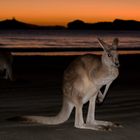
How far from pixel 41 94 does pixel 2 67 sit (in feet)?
8.72

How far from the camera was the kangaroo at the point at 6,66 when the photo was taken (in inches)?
401

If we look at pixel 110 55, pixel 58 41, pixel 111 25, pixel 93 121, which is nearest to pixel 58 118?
pixel 93 121

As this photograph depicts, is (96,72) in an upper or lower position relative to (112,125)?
upper

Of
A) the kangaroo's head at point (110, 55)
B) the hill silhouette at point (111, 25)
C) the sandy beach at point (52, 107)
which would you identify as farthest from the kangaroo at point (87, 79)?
the hill silhouette at point (111, 25)

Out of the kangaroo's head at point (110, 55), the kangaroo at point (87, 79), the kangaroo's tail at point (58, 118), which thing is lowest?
the kangaroo's tail at point (58, 118)

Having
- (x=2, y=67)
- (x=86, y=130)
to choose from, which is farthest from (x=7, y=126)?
(x=2, y=67)

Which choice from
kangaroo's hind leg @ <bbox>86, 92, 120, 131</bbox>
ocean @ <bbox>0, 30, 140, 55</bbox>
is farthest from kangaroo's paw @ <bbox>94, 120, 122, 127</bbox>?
ocean @ <bbox>0, 30, 140, 55</bbox>

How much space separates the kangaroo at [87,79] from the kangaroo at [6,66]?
4.82 meters

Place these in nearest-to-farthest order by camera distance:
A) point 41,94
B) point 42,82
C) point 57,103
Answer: point 57,103, point 41,94, point 42,82

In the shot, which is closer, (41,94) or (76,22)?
(41,94)

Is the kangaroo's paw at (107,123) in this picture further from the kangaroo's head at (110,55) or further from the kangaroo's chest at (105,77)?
the kangaroo's head at (110,55)

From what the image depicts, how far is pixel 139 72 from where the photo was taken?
500 inches

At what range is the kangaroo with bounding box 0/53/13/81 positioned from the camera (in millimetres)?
10195

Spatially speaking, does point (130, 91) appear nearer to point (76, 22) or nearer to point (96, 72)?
point (96, 72)
